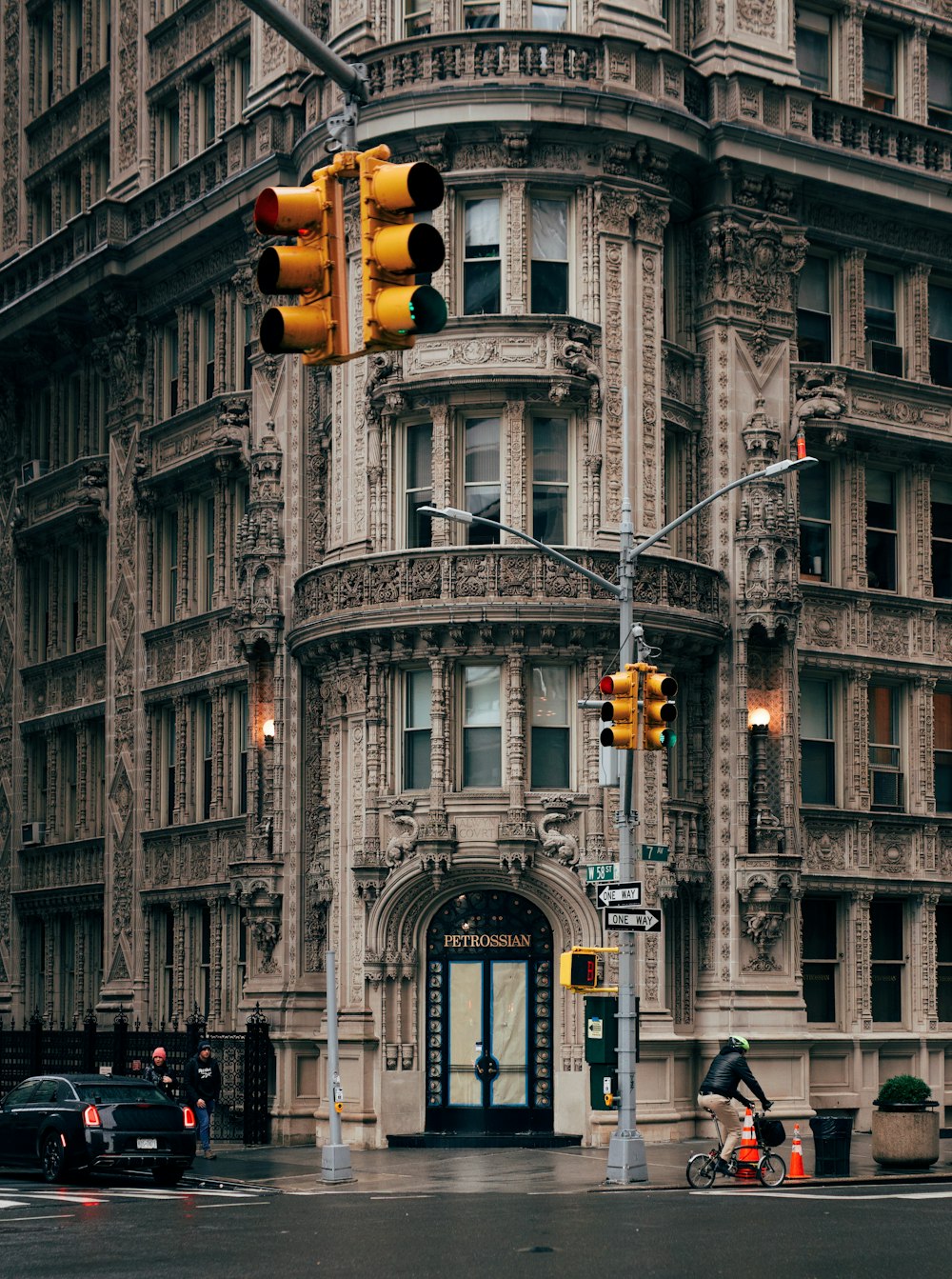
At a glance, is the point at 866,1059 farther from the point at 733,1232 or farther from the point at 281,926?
the point at 733,1232

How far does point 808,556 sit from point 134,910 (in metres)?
16.1

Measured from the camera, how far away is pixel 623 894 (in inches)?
1113

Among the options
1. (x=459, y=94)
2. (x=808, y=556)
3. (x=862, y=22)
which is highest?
(x=862, y=22)

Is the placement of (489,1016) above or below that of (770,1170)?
above

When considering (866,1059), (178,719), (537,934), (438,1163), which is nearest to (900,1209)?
(438,1163)

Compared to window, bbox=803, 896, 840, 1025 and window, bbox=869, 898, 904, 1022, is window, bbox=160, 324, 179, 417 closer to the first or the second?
window, bbox=803, 896, 840, 1025

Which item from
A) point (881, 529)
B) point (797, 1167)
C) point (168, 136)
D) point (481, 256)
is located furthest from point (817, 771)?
point (168, 136)

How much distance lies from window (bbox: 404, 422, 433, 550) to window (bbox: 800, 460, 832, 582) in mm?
7521

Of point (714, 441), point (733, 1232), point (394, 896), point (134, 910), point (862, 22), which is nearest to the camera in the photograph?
point (733, 1232)

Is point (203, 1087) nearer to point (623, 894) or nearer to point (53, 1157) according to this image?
point (53, 1157)

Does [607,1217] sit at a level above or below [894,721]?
below

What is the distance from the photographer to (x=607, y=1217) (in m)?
22.4

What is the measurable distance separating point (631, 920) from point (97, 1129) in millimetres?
7723

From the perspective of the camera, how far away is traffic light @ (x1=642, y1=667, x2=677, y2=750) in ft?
89.8
